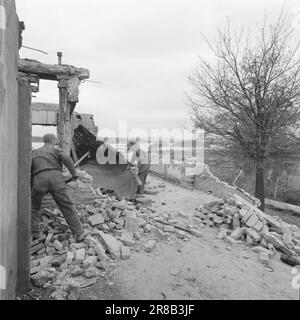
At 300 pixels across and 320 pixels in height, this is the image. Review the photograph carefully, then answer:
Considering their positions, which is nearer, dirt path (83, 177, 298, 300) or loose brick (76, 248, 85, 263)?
dirt path (83, 177, 298, 300)

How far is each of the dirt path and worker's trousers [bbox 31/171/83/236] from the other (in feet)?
3.45

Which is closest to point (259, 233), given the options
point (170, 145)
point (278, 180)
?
point (170, 145)

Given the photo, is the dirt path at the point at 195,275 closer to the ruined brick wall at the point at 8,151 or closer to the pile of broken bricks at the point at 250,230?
the pile of broken bricks at the point at 250,230

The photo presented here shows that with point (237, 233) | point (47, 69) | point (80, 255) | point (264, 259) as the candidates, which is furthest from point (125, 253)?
point (47, 69)

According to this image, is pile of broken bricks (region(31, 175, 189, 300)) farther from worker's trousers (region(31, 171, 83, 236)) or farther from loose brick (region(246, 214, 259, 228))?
loose brick (region(246, 214, 259, 228))

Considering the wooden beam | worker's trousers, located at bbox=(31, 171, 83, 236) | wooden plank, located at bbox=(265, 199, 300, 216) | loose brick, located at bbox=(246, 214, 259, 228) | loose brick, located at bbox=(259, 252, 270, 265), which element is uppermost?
the wooden beam

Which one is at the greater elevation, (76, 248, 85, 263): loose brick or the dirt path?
(76, 248, 85, 263): loose brick

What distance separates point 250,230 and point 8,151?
15.4ft

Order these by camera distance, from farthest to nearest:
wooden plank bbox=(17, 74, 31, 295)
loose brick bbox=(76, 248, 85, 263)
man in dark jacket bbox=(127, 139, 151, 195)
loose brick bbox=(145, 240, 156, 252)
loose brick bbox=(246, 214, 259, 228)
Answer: man in dark jacket bbox=(127, 139, 151, 195) < loose brick bbox=(246, 214, 259, 228) < loose brick bbox=(145, 240, 156, 252) < loose brick bbox=(76, 248, 85, 263) < wooden plank bbox=(17, 74, 31, 295)

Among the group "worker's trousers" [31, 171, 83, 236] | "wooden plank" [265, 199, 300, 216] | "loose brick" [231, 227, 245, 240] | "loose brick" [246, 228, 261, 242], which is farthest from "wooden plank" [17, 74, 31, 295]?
"wooden plank" [265, 199, 300, 216]

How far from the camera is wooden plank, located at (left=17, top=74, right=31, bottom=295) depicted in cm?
356
